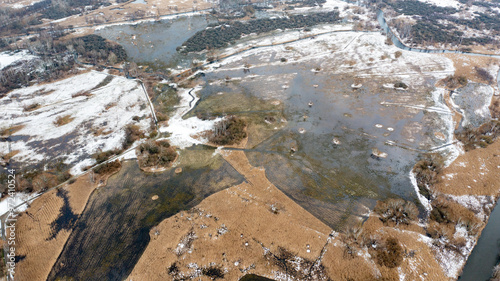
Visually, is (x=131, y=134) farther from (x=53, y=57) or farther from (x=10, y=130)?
(x=53, y=57)

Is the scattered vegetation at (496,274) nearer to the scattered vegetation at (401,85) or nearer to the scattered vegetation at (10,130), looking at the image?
the scattered vegetation at (401,85)

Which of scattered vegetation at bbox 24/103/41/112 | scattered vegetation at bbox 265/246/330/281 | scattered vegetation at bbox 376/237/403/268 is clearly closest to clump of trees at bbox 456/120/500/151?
scattered vegetation at bbox 376/237/403/268

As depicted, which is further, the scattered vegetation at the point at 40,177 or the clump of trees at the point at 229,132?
the clump of trees at the point at 229,132

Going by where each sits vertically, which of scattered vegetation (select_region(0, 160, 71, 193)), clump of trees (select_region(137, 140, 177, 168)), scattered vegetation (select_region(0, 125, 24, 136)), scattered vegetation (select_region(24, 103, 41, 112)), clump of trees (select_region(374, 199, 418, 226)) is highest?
scattered vegetation (select_region(24, 103, 41, 112))

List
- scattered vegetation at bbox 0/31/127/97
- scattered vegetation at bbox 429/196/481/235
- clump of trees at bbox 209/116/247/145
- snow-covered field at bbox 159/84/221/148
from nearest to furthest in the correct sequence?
1. scattered vegetation at bbox 429/196/481/235
2. clump of trees at bbox 209/116/247/145
3. snow-covered field at bbox 159/84/221/148
4. scattered vegetation at bbox 0/31/127/97

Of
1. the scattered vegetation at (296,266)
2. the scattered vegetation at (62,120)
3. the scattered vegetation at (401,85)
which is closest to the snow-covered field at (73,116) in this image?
the scattered vegetation at (62,120)

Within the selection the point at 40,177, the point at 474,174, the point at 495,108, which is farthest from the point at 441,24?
the point at 40,177

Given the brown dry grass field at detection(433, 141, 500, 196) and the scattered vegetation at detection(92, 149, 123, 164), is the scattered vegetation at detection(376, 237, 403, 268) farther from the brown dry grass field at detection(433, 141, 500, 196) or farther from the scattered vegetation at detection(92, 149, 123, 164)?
the scattered vegetation at detection(92, 149, 123, 164)
